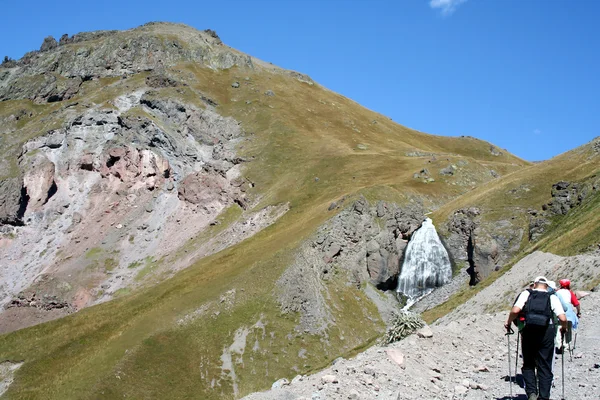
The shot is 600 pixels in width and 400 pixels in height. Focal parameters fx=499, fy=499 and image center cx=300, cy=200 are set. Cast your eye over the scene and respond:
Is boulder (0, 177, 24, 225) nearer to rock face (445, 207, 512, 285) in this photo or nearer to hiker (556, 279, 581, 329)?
rock face (445, 207, 512, 285)

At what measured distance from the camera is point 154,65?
172 meters

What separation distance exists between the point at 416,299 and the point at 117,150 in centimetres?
8376

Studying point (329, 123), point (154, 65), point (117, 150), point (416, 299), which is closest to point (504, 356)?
point (416, 299)

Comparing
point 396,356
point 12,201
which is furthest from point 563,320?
point 12,201

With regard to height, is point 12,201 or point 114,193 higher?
point 114,193

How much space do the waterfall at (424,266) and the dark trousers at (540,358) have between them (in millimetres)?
58594

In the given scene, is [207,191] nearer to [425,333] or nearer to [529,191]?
[529,191]

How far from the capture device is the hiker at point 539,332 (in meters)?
12.9

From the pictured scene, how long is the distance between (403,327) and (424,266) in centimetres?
5255

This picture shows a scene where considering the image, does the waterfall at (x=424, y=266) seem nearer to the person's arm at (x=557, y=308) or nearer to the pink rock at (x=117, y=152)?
the person's arm at (x=557, y=308)

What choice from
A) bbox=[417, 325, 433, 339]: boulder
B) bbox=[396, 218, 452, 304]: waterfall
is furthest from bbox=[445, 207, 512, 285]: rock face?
bbox=[417, 325, 433, 339]: boulder

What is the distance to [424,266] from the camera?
71875 mm

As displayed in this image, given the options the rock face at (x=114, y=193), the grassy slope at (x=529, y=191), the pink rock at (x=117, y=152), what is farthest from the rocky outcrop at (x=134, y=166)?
the grassy slope at (x=529, y=191)

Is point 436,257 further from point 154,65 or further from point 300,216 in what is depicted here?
point 154,65
